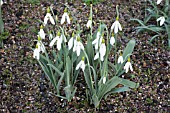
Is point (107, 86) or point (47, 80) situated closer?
point (107, 86)

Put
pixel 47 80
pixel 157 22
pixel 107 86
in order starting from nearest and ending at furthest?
pixel 107 86 → pixel 47 80 → pixel 157 22

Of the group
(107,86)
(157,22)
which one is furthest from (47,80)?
(157,22)

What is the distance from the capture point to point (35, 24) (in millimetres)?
3758

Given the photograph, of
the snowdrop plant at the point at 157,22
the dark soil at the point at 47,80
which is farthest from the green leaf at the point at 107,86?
the snowdrop plant at the point at 157,22

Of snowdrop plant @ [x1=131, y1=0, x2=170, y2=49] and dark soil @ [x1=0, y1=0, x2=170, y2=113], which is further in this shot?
snowdrop plant @ [x1=131, y1=0, x2=170, y2=49]

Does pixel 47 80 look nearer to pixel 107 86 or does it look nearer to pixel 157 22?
pixel 107 86

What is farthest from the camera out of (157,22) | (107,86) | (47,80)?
(157,22)

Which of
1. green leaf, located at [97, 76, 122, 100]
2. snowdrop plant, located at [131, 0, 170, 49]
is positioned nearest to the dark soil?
snowdrop plant, located at [131, 0, 170, 49]

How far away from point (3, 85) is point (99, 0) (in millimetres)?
1569

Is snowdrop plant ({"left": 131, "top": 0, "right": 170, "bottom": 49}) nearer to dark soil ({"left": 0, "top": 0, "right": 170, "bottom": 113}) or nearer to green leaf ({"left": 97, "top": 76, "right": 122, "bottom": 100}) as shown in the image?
dark soil ({"left": 0, "top": 0, "right": 170, "bottom": 113})

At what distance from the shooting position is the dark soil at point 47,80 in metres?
3.06

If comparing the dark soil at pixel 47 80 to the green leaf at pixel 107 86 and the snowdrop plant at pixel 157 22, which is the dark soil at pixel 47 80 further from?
the green leaf at pixel 107 86

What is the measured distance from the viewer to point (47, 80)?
3.23 metres

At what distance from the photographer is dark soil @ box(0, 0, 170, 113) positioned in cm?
306
